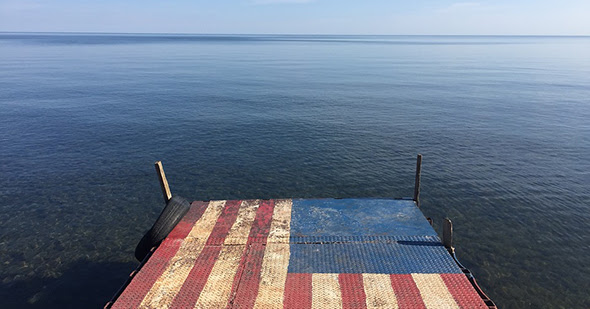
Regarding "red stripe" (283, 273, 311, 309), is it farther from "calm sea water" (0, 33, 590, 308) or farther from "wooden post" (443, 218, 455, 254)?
"calm sea water" (0, 33, 590, 308)

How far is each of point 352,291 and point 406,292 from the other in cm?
177

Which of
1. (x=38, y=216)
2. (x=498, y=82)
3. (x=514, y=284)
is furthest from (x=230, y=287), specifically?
(x=498, y=82)

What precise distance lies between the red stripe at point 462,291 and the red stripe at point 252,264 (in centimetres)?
649

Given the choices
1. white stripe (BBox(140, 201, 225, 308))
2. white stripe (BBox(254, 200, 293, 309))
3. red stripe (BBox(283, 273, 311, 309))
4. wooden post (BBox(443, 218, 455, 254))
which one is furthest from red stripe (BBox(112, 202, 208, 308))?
wooden post (BBox(443, 218, 455, 254))

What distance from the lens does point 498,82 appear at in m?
76.4

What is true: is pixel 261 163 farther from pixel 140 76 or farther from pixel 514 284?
pixel 140 76

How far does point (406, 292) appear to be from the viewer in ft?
37.0

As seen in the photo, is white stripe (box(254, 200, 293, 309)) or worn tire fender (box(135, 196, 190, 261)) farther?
worn tire fender (box(135, 196, 190, 261))

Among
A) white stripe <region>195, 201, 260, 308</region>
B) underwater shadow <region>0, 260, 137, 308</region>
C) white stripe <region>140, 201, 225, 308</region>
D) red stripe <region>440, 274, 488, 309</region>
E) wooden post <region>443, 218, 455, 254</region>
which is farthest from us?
underwater shadow <region>0, 260, 137, 308</region>

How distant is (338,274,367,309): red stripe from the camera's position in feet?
35.4

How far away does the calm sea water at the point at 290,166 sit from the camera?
19719mm

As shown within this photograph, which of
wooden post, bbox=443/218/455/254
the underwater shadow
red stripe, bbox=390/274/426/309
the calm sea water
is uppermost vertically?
wooden post, bbox=443/218/455/254

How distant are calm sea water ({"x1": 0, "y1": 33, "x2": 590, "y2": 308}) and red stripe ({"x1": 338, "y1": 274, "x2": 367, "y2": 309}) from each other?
1044 cm

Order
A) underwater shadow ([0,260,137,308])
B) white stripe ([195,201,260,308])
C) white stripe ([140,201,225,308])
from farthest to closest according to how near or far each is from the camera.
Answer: underwater shadow ([0,260,137,308]) → white stripe ([140,201,225,308]) → white stripe ([195,201,260,308])
